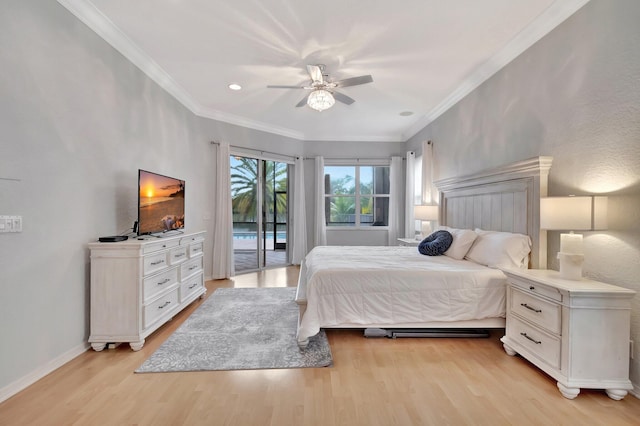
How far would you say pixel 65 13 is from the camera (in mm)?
2227

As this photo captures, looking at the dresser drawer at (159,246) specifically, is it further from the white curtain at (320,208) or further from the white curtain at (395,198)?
the white curtain at (395,198)

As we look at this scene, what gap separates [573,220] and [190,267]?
3673 millimetres

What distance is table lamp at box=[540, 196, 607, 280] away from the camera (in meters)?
1.91

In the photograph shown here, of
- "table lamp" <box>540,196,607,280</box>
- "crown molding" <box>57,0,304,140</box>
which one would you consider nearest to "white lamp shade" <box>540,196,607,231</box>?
"table lamp" <box>540,196,607,280</box>

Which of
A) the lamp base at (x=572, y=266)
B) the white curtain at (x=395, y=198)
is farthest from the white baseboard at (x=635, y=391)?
the white curtain at (x=395, y=198)

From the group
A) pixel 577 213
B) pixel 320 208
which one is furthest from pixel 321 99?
pixel 320 208

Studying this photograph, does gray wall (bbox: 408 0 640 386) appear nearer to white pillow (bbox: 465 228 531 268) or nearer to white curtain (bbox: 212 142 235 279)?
white pillow (bbox: 465 228 531 268)

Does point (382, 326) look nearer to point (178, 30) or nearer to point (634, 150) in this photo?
point (634, 150)

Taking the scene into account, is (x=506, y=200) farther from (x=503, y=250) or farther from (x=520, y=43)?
(x=520, y=43)

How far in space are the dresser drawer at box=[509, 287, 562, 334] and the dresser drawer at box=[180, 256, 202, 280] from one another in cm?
325

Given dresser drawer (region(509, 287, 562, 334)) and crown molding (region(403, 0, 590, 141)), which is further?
crown molding (region(403, 0, 590, 141))

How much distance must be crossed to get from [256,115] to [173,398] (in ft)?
14.2

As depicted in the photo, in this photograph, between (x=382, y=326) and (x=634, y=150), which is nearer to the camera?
(x=634, y=150)

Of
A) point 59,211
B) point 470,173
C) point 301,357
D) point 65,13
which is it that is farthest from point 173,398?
point 470,173
